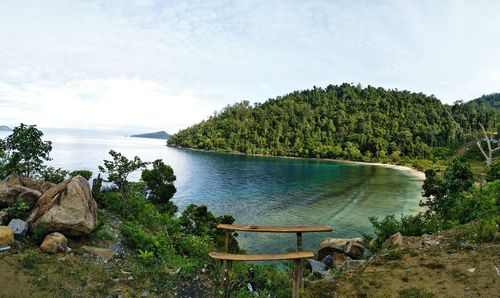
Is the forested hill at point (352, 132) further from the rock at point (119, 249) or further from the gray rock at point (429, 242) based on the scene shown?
the rock at point (119, 249)

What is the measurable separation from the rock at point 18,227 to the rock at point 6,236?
0.27m

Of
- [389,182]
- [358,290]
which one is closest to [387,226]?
[358,290]

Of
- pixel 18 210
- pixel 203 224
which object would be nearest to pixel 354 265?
pixel 18 210

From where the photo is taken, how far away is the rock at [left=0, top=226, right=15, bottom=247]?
8445 mm

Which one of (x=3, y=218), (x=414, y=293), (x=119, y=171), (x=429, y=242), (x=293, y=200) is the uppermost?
(x=119, y=171)

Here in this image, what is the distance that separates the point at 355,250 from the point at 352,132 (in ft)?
533

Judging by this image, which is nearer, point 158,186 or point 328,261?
point 328,261

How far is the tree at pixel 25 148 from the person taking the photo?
12.5 metres

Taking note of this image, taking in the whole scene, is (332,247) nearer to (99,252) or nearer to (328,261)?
(328,261)

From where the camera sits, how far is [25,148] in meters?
12.8

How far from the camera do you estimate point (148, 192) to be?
3334 centimetres

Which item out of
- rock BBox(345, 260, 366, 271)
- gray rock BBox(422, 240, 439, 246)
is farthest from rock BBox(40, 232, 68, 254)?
gray rock BBox(422, 240, 439, 246)

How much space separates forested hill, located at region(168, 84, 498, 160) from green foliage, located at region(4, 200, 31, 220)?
146 m

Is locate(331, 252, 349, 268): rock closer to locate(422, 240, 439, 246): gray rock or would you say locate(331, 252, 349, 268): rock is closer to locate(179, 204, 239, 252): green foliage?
locate(179, 204, 239, 252): green foliage
